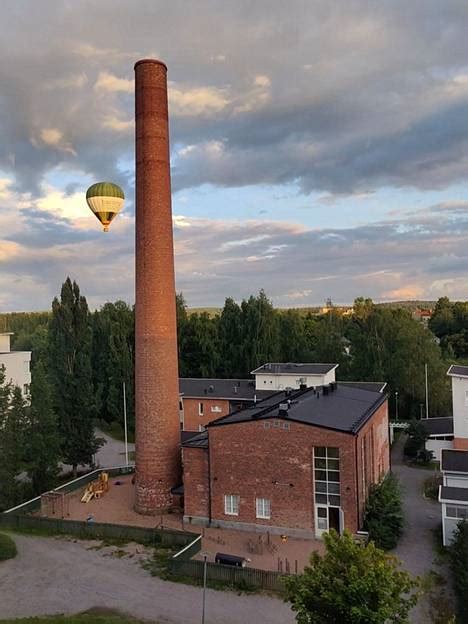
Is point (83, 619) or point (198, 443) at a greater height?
point (198, 443)

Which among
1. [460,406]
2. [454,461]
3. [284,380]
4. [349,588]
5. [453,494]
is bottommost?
[453,494]

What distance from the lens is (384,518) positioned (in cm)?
2278

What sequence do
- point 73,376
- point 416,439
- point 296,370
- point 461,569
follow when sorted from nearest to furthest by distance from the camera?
1. point 461,569
2. point 73,376
3. point 416,439
4. point 296,370

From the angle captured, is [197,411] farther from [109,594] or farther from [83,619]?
[83,619]

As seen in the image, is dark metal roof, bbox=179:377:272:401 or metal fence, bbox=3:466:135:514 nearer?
metal fence, bbox=3:466:135:514

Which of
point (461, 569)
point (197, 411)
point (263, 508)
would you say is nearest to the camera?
point (461, 569)

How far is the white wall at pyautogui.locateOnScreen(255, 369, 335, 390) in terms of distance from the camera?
44219 millimetres

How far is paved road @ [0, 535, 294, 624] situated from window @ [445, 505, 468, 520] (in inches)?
342

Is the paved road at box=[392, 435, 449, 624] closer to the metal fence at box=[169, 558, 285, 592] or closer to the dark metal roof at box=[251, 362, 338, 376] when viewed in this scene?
the metal fence at box=[169, 558, 285, 592]

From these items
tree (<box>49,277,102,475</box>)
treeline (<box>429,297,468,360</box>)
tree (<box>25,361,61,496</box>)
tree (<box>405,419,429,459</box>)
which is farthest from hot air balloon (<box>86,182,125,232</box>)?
treeline (<box>429,297,468,360</box>)

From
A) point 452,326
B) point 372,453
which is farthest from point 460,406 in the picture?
A: point 452,326

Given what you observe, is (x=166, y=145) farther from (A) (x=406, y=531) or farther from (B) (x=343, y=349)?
(B) (x=343, y=349)

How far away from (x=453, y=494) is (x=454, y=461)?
3998mm

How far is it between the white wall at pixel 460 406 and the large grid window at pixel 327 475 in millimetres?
14359
